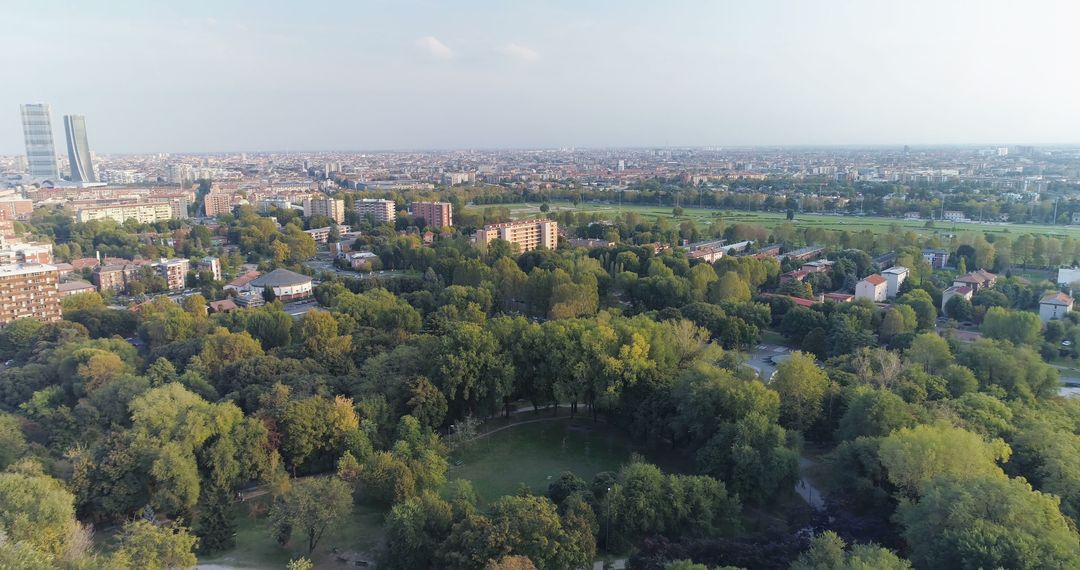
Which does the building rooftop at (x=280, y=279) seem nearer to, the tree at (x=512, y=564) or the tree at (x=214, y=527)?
the tree at (x=214, y=527)

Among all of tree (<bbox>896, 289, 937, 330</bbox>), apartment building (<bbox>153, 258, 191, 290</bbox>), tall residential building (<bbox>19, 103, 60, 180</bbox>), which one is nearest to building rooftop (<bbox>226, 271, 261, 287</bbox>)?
apartment building (<bbox>153, 258, 191, 290</bbox>)

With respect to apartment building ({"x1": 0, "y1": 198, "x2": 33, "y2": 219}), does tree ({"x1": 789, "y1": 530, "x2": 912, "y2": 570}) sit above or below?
below

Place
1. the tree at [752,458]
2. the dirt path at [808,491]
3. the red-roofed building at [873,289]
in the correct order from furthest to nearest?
1. the red-roofed building at [873,289]
2. the dirt path at [808,491]
3. the tree at [752,458]

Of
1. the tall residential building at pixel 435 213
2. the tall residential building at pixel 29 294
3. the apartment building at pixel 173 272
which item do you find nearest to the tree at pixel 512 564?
the tall residential building at pixel 29 294

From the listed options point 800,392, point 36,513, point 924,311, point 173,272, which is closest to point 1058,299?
point 924,311

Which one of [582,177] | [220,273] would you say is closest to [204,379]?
[220,273]

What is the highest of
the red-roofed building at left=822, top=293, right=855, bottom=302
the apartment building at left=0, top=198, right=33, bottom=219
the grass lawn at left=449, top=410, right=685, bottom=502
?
the apartment building at left=0, top=198, right=33, bottom=219

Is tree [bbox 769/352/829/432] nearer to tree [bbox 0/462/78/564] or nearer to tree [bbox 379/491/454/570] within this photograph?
tree [bbox 379/491/454/570]
